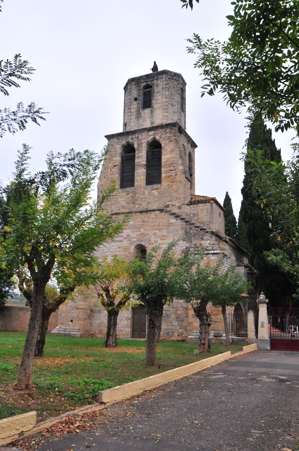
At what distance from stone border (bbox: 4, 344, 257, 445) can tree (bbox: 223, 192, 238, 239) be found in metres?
23.4

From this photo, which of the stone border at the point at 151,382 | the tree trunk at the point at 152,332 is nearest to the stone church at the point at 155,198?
the stone border at the point at 151,382

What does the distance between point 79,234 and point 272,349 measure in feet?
53.4

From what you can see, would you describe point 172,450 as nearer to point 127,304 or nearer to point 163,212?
point 127,304

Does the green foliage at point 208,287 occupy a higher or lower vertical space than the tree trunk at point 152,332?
higher

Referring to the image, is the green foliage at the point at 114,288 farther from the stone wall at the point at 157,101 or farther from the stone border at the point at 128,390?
the stone wall at the point at 157,101

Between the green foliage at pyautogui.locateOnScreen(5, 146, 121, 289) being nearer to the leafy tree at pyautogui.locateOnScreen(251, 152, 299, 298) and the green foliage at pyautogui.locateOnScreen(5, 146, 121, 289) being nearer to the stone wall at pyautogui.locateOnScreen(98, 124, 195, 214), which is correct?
the leafy tree at pyautogui.locateOnScreen(251, 152, 299, 298)

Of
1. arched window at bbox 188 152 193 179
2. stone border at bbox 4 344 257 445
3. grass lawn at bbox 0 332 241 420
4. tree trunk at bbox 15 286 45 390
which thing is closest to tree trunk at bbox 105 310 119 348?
grass lawn at bbox 0 332 241 420

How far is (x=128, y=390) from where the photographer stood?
356 inches

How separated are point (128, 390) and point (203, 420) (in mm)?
2310

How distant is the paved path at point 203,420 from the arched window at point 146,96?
21196 millimetres

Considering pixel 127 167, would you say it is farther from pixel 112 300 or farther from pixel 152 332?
pixel 152 332

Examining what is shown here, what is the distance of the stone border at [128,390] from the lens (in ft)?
21.4

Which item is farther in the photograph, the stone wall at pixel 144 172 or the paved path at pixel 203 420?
the stone wall at pixel 144 172

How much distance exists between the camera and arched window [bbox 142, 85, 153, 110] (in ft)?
93.0
